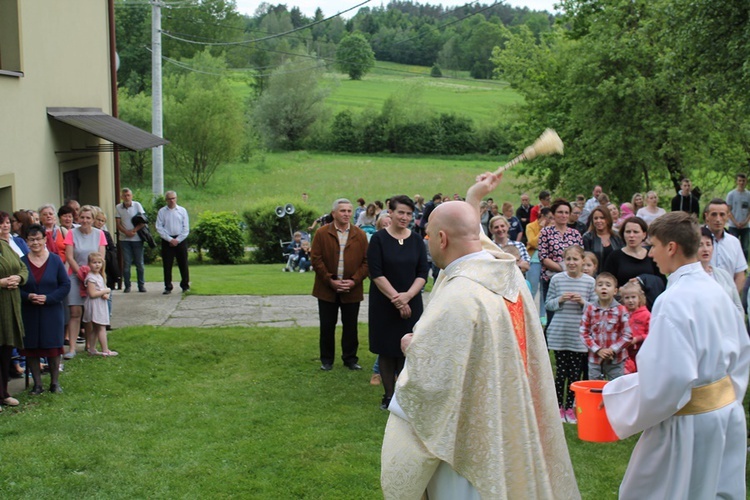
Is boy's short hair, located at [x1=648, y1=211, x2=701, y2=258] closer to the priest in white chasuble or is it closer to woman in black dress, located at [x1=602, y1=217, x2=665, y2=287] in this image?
the priest in white chasuble

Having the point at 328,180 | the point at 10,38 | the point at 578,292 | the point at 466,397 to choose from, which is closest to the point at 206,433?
the point at 578,292

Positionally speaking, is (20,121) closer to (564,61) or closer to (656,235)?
(656,235)

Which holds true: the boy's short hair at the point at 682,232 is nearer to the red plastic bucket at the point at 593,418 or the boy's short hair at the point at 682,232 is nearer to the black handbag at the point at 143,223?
the red plastic bucket at the point at 593,418

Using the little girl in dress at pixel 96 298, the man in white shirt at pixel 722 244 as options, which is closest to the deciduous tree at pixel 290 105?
the little girl in dress at pixel 96 298

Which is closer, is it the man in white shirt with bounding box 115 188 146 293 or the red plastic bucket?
the red plastic bucket

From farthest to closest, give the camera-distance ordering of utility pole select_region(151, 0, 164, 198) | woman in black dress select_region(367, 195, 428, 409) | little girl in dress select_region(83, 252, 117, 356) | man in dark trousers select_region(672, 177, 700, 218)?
utility pole select_region(151, 0, 164, 198) < man in dark trousers select_region(672, 177, 700, 218) < little girl in dress select_region(83, 252, 117, 356) < woman in black dress select_region(367, 195, 428, 409)

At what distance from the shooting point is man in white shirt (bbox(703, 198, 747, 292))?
877cm

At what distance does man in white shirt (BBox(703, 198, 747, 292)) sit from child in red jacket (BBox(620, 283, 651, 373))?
1295 mm

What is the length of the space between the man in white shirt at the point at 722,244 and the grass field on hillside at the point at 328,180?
3555 cm

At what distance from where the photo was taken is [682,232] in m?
4.63

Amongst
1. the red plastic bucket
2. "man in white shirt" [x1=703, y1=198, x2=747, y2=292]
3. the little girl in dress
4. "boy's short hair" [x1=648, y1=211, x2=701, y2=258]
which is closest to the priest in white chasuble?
the red plastic bucket

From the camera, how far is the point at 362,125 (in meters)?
70.1

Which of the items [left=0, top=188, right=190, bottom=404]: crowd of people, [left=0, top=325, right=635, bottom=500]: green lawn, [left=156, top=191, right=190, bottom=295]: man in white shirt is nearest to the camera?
[left=0, top=325, right=635, bottom=500]: green lawn

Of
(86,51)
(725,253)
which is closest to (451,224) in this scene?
(725,253)
